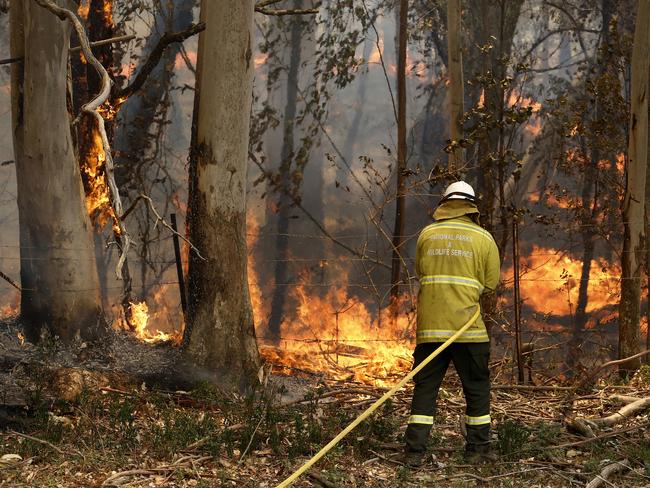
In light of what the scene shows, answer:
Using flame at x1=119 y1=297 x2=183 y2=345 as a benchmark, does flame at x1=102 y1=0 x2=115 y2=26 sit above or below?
above

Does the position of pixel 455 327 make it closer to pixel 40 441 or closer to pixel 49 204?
pixel 40 441

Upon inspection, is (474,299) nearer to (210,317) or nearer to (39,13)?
(210,317)

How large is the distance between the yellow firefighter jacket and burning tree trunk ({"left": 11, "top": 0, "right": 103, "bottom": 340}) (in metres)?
4.50

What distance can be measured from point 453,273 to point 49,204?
500cm

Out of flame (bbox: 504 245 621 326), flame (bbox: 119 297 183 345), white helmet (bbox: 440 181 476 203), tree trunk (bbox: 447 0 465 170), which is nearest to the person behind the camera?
white helmet (bbox: 440 181 476 203)

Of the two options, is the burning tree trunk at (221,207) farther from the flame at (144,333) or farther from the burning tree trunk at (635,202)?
the burning tree trunk at (635,202)

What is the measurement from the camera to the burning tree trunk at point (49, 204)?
920 cm

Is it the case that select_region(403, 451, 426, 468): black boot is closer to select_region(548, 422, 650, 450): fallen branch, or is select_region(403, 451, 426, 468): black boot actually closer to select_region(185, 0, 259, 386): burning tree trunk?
select_region(548, 422, 650, 450): fallen branch

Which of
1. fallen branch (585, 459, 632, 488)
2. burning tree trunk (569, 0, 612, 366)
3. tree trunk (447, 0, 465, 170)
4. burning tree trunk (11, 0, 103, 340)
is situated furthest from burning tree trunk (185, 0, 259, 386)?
burning tree trunk (569, 0, 612, 366)

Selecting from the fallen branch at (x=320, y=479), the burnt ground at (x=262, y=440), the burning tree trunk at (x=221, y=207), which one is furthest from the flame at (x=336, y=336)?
the fallen branch at (x=320, y=479)

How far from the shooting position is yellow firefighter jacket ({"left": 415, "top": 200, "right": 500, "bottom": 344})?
19.8 ft

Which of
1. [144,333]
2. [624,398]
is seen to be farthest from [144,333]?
[624,398]

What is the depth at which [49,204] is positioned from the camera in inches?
363

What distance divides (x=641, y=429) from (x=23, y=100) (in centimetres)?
701
